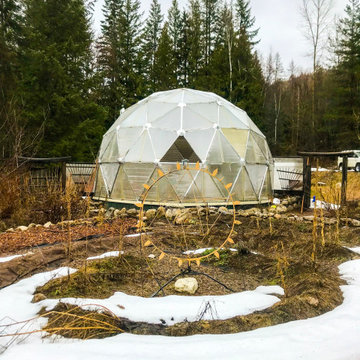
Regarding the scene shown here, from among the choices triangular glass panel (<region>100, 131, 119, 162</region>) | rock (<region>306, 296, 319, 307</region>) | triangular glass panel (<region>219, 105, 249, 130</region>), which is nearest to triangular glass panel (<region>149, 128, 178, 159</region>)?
triangular glass panel (<region>100, 131, 119, 162</region>)

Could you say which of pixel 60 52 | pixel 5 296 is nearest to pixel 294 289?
pixel 5 296

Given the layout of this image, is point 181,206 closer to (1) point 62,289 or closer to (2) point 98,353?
(1) point 62,289

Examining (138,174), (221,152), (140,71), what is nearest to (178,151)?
(221,152)

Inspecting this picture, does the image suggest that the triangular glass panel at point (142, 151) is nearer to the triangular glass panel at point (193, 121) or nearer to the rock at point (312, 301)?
the triangular glass panel at point (193, 121)

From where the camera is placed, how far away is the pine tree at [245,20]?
97.2 ft

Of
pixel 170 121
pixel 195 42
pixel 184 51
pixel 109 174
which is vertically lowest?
pixel 109 174

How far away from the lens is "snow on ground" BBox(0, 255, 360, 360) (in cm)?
226

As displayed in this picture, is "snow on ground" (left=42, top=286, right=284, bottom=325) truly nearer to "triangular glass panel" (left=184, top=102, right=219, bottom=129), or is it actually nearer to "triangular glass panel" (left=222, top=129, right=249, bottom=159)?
"triangular glass panel" (left=222, top=129, right=249, bottom=159)

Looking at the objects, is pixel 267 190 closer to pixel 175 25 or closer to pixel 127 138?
pixel 127 138

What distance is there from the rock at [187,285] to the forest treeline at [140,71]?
13.8 meters

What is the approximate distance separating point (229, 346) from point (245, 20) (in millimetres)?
32542

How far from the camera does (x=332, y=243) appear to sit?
5.27 metres

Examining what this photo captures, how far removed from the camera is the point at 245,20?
29.9m

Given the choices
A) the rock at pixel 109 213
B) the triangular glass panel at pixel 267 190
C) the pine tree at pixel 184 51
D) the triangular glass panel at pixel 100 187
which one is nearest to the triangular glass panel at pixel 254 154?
→ the triangular glass panel at pixel 267 190
